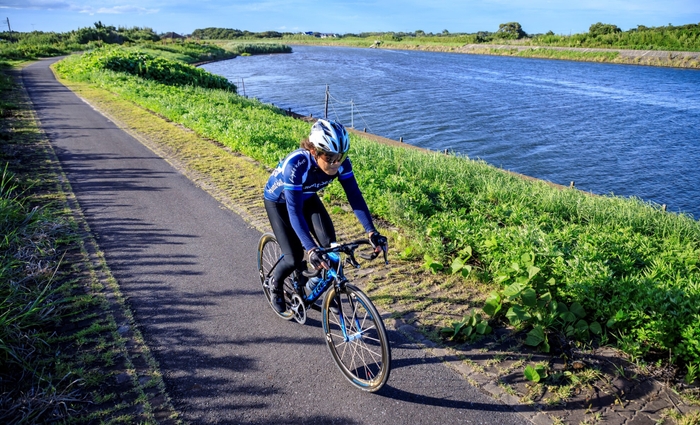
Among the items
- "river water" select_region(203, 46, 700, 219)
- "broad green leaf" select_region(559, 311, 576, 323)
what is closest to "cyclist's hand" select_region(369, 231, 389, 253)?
"broad green leaf" select_region(559, 311, 576, 323)

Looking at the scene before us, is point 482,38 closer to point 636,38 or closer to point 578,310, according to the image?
point 636,38

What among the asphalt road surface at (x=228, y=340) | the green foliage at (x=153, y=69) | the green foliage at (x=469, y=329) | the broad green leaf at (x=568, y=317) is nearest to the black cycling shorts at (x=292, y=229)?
the asphalt road surface at (x=228, y=340)

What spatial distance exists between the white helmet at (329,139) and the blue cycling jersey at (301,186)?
0.72 feet

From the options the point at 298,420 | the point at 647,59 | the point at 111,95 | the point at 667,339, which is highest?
the point at 647,59

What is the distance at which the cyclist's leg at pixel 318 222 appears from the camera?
165 inches

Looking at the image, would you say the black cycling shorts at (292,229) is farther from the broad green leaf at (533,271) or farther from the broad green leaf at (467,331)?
the broad green leaf at (533,271)

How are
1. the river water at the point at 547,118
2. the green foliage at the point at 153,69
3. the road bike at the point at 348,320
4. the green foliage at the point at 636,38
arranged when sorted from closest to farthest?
the road bike at the point at 348,320, the river water at the point at 547,118, the green foliage at the point at 153,69, the green foliage at the point at 636,38

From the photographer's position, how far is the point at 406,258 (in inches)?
243

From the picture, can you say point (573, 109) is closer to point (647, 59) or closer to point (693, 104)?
point (693, 104)

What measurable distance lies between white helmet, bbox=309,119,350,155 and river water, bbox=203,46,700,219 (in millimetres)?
13037

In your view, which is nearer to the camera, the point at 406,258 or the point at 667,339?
the point at 667,339

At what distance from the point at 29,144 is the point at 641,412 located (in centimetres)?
1428

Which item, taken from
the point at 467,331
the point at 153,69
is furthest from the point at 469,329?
the point at 153,69

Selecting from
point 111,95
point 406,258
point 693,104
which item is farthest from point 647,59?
point 406,258
